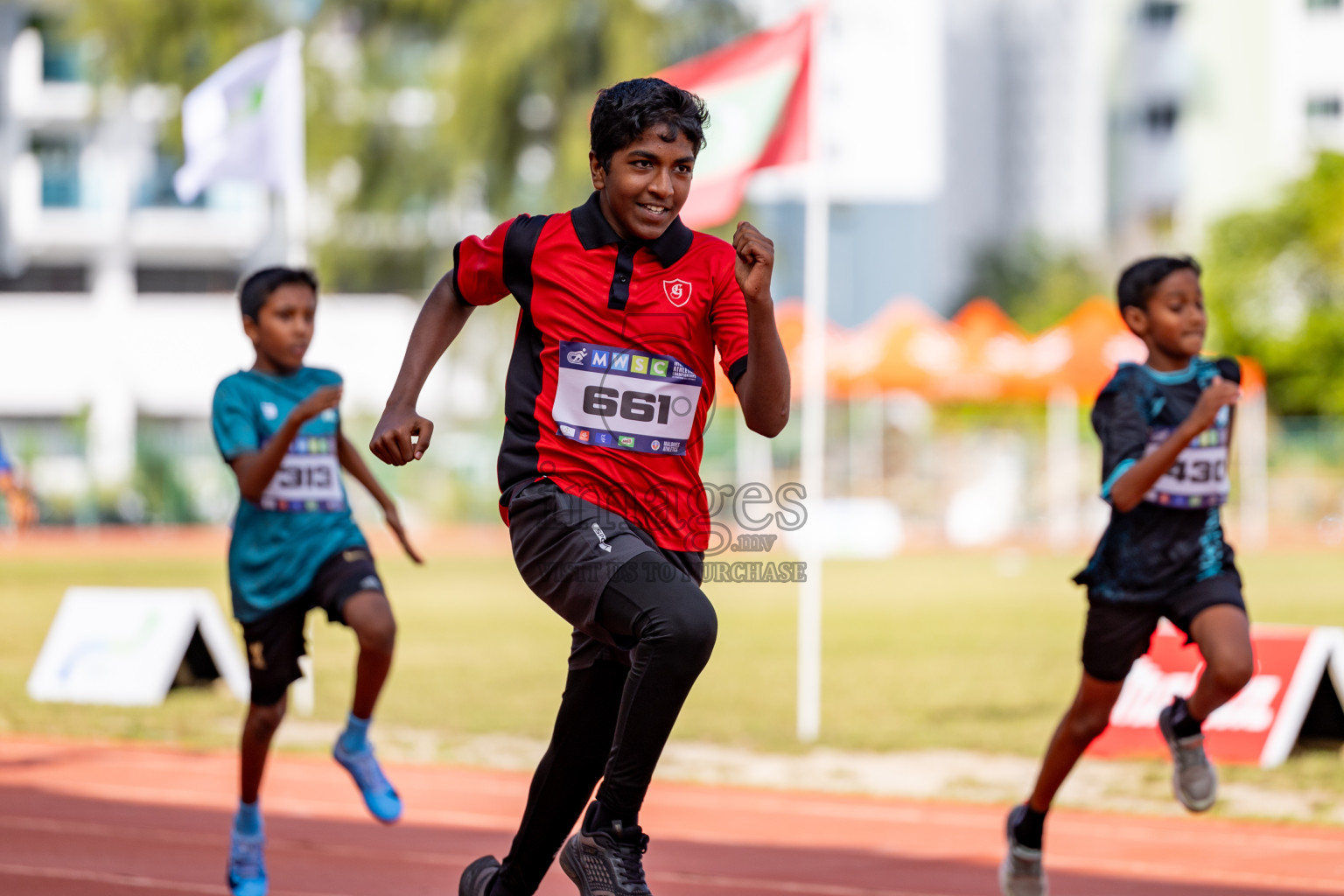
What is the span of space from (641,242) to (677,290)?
0.16 m

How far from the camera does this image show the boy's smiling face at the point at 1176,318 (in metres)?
5.52

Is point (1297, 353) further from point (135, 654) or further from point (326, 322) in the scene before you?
point (135, 654)

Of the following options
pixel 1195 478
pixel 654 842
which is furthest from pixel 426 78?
pixel 1195 478

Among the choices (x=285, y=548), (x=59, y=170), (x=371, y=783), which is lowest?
(x=371, y=783)

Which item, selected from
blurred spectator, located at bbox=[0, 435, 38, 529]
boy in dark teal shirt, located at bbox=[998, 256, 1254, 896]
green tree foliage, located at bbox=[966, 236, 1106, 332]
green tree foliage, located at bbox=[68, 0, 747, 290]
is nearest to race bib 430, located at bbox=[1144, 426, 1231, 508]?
boy in dark teal shirt, located at bbox=[998, 256, 1254, 896]

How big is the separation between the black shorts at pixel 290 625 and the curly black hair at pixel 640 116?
8.05 ft

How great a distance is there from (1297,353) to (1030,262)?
27.2 m

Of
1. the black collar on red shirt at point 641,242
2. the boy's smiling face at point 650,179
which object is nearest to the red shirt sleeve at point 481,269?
the black collar on red shirt at point 641,242

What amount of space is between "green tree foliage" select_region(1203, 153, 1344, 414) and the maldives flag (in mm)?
31609

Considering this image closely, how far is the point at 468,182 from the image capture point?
99.8 feet

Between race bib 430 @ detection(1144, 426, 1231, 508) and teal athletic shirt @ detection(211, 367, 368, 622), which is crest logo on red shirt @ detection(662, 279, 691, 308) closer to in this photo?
race bib 430 @ detection(1144, 426, 1231, 508)

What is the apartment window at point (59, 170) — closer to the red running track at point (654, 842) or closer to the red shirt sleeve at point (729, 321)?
the red running track at point (654, 842)

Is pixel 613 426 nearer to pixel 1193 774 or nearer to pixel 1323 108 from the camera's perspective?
pixel 1193 774

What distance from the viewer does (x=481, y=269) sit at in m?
4.09
